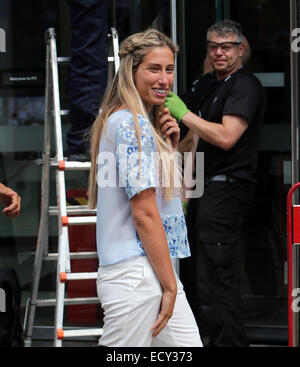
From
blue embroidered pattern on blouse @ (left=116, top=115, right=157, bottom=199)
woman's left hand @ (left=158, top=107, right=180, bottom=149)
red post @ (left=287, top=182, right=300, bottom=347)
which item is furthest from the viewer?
red post @ (left=287, top=182, right=300, bottom=347)

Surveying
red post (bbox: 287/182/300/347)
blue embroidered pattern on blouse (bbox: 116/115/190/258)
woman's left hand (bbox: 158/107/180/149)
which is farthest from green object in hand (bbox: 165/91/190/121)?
blue embroidered pattern on blouse (bbox: 116/115/190/258)

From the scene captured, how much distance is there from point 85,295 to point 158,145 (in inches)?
104

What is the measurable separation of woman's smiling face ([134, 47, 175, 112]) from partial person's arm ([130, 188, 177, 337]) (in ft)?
1.25

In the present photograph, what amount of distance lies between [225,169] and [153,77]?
153 cm

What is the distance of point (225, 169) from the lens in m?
4.02

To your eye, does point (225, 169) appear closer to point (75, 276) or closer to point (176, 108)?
point (176, 108)

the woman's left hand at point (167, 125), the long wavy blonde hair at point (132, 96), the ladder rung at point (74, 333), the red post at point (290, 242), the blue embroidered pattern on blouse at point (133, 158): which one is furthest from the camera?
the ladder rung at point (74, 333)

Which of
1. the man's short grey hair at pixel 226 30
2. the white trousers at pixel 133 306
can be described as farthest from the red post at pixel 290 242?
the man's short grey hair at pixel 226 30

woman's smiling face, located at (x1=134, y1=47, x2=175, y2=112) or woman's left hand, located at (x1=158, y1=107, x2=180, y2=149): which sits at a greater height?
woman's smiling face, located at (x1=134, y1=47, x2=175, y2=112)

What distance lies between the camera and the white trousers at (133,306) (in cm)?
243

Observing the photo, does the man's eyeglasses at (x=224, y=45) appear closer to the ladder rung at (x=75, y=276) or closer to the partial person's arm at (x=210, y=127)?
the partial person's arm at (x=210, y=127)

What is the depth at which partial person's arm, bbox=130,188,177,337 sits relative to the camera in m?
2.40

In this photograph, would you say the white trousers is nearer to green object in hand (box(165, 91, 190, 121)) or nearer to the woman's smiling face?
the woman's smiling face
